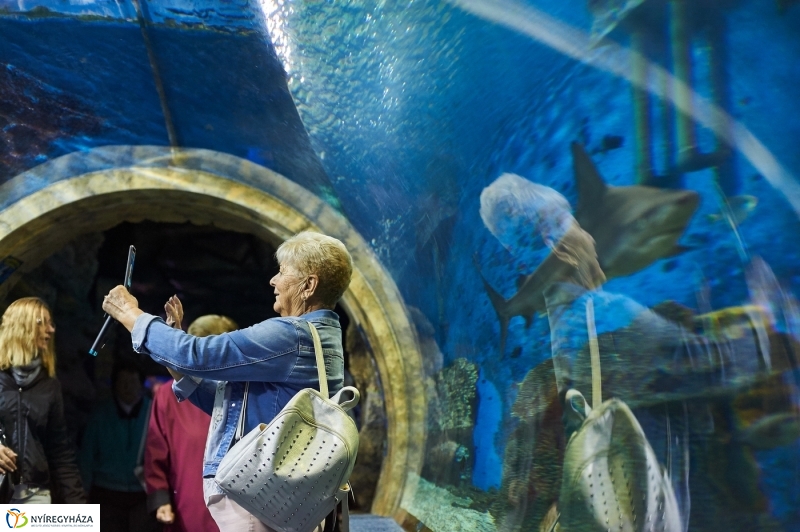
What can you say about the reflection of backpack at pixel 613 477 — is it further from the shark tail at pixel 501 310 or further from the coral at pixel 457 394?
the coral at pixel 457 394

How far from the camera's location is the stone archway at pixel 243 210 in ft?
16.5

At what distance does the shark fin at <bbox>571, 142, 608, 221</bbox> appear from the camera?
2900mm

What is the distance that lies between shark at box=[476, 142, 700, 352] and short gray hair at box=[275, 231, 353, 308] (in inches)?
35.8

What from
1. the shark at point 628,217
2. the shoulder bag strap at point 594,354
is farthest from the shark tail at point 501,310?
the shark at point 628,217

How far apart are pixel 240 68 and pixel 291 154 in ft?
1.83

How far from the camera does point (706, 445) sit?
250 centimetres

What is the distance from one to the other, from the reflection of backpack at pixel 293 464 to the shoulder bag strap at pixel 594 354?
1.10m

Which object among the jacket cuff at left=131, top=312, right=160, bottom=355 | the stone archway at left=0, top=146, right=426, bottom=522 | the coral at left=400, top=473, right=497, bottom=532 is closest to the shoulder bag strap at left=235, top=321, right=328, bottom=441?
the jacket cuff at left=131, top=312, right=160, bottom=355

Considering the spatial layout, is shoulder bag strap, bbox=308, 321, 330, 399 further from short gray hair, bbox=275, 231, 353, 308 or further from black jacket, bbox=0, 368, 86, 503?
black jacket, bbox=0, 368, 86, 503

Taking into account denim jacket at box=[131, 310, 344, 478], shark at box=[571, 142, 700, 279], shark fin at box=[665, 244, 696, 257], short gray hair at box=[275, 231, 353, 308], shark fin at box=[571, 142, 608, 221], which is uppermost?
shark fin at box=[571, 142, 608, 221]

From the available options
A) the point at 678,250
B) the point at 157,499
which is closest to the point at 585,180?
the point at 678,250

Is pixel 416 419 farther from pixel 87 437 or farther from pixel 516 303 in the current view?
pixel 87 437

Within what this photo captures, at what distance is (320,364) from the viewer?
2270 millimetres

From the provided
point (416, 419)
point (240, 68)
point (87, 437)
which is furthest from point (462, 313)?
point (87, 437)
